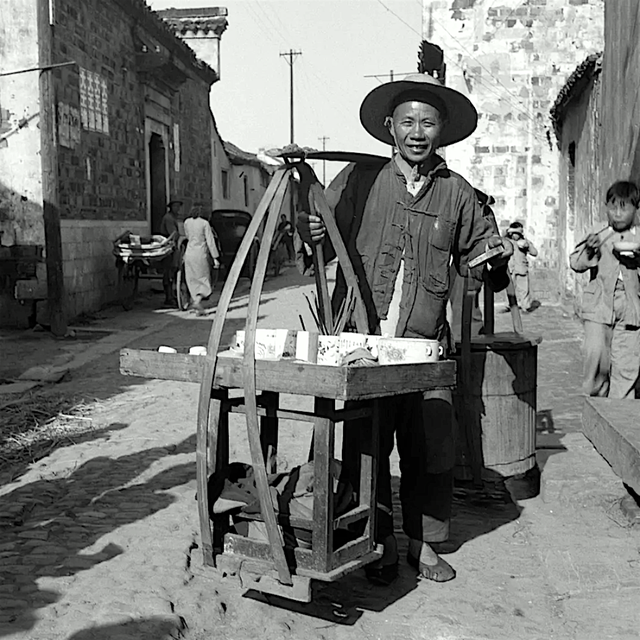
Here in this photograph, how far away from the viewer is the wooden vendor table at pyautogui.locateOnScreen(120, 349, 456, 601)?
296 centimetres

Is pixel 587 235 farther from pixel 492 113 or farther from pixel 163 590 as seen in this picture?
pixel 492 113

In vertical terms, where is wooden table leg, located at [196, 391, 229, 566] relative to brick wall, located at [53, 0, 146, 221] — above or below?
below

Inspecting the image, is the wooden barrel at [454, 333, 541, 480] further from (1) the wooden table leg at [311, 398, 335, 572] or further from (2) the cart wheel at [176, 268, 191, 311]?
(2) the cart wheel at [176, 268, 191, 311]

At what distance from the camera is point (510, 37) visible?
18.5 m

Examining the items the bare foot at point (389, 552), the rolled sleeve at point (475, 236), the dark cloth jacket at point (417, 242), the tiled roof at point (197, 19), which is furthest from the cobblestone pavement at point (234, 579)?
the tiled roof at point (197, 19)

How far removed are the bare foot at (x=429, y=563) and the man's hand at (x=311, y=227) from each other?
1.36 metres

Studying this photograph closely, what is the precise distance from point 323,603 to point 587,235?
358cm

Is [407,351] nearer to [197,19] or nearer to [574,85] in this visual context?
[574,85]

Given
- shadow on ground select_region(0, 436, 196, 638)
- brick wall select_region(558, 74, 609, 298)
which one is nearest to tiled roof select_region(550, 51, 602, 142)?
brick wall select_region(558, 74, 609, 298)

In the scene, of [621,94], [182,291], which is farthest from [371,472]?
[182,291]

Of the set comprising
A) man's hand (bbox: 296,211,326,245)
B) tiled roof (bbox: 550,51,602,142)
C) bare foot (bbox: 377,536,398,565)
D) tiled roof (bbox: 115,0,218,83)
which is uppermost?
tiled roof (bbox: 115,0,218,83)

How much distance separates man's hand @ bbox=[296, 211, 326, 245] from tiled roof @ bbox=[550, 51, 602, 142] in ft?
30.6

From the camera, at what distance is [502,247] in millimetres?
3732

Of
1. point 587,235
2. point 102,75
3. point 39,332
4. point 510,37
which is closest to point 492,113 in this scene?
point 510,37
